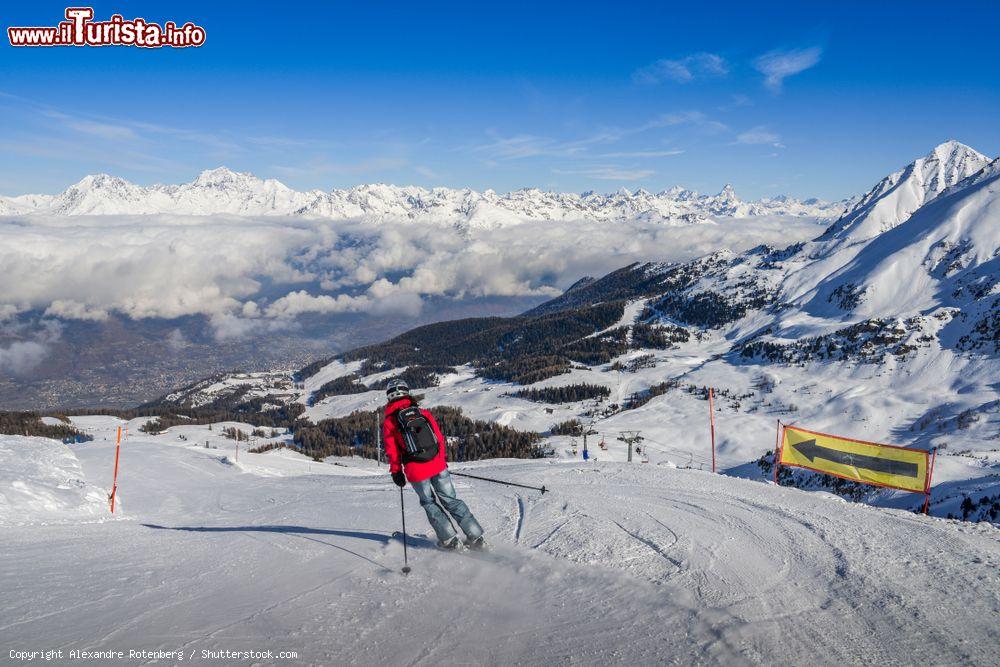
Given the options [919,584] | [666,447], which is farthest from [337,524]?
[666,447]

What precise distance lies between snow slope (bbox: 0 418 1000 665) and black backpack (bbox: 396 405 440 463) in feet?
5.75

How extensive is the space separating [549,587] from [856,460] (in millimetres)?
19007

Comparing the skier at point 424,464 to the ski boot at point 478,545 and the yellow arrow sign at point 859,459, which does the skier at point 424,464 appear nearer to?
the ski boot at point 478,545

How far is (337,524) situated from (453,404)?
166046 millimetres

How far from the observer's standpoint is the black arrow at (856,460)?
19391 millimetres

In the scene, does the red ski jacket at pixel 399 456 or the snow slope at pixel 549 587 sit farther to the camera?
the red ski jacket at pixel 399 456

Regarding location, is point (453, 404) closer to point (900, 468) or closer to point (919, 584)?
point (900, 468)

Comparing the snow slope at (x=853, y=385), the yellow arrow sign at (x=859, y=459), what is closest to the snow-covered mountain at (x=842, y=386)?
the snow slope at (x=853, y=385)

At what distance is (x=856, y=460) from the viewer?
20.6 m

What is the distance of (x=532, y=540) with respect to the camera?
9734mm
